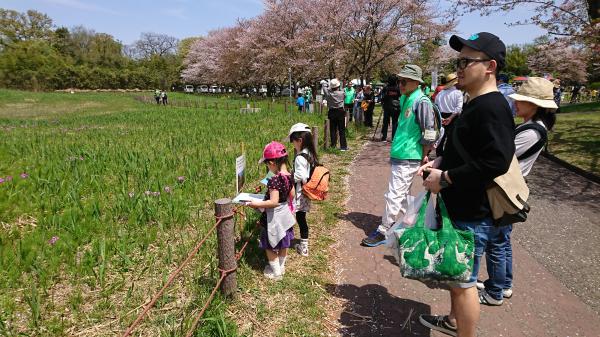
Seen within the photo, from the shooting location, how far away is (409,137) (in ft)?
11.6

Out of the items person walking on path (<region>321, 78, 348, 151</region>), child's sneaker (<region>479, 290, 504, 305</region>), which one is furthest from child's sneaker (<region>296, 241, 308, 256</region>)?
person walking on path (<region>321, 78, 348, 151</region>)

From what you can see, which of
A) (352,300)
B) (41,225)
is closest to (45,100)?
(41,225)

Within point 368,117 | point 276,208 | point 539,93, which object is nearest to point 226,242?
point 276,208

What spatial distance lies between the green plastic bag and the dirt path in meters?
0.97

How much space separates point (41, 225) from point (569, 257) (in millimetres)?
5595

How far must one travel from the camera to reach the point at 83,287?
9.46 feet

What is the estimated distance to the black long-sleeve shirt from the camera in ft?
5.39

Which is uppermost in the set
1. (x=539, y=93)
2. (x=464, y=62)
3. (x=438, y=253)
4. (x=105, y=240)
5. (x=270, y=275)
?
(x=464, y=62)

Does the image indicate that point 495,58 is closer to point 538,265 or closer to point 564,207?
point 538,265

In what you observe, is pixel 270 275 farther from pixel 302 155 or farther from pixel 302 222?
pixel 302 155

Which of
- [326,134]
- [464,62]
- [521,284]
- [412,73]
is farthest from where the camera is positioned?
[326,134]

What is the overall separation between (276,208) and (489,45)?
78.5 inches

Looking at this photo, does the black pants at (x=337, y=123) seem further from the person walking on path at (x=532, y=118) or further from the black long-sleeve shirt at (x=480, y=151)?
the black long-sleeve shirt at (x=480, y=151)

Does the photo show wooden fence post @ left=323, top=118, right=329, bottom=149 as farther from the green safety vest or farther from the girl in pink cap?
the girl in pink cap
